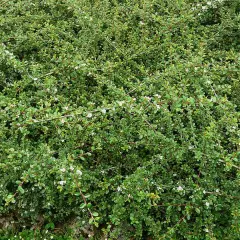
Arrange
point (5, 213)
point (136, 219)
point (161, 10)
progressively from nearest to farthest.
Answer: point (136, 219)
point (5, 213)
point (161, 10)

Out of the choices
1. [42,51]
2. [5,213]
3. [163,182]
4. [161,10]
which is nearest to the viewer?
[163,182]

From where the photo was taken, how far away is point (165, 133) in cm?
299

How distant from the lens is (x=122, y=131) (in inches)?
112

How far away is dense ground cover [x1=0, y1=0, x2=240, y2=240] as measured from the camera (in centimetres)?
266

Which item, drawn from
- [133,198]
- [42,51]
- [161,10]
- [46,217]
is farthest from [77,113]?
[161,10]

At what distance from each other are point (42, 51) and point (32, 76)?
1.43 feet

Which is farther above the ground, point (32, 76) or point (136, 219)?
point (32, 76)

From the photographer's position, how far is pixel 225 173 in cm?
287

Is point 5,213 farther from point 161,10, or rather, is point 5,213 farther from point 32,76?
point 161,10

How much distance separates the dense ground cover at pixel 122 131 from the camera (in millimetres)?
2662

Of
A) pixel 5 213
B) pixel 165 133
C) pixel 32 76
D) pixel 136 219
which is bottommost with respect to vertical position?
pixel 5 213

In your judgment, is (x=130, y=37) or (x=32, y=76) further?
(x=130, y=37)

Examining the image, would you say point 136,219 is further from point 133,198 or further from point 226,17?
point 226,17

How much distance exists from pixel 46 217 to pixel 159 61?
1979 mm
